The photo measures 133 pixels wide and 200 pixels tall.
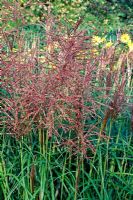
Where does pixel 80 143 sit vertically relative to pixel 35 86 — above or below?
below

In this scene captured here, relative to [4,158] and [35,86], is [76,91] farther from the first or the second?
[4,158]

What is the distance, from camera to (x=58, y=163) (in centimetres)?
400

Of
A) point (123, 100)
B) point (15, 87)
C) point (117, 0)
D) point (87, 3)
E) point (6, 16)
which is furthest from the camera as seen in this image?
point (117, 0)

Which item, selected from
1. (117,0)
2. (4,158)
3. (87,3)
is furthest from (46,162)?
(117,0)

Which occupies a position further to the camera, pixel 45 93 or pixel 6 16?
pixel 6 16

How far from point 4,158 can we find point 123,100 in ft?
3.65

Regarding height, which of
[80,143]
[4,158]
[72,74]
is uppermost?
[72,74]

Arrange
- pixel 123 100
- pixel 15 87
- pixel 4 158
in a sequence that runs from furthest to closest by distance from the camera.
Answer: pixel 4 158 < pixel 123 100 < pixel 15 87

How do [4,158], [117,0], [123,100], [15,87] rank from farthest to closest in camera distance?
[117,0] < [4,158] < [123,100] < [15,87]

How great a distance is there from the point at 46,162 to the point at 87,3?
9.78 meters

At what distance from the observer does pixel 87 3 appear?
13094 mm

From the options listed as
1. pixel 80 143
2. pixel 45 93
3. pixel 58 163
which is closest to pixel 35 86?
pixel 45 93

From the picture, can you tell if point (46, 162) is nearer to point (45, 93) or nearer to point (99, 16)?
point (45, 93)

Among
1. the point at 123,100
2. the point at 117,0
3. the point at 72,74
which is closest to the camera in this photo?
the point at 72,74
